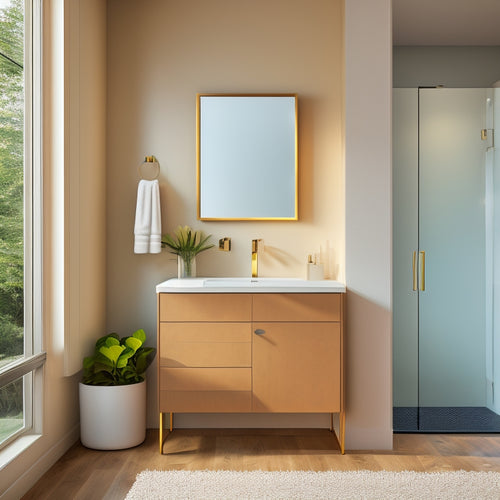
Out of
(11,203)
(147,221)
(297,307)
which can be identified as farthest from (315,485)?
(11,203)

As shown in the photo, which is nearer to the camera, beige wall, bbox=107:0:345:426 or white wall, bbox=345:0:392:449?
white wall, bbox=345:0:392:449

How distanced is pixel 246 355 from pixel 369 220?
38.3 inches

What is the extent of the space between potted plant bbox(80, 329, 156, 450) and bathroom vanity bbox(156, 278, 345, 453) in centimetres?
23

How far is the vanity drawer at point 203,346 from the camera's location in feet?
9.38

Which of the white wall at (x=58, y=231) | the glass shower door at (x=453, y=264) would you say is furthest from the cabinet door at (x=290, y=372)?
the white wall at (x=58, y=231)

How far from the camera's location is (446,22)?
347 cm

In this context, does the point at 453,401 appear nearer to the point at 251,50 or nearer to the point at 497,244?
the point at 497,244

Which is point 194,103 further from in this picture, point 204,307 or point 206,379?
point 206,379

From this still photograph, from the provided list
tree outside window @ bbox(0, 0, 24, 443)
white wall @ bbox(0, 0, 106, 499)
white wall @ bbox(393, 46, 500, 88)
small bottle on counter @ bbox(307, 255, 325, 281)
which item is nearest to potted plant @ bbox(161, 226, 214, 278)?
white wall @ bbox(0, 0, 106, 499)

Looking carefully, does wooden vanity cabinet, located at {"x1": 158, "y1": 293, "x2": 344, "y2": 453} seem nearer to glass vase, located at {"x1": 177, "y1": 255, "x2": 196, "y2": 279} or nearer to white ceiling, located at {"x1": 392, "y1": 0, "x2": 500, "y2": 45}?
glass vase, located at {"x1": 177, "y1": 255, "x2": 196, "y2": 279}

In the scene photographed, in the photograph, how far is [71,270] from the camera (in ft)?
9.30

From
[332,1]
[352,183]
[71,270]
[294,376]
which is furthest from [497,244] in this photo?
[71,270]

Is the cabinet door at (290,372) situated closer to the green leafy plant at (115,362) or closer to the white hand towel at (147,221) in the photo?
the green leafy plant at (115,362)

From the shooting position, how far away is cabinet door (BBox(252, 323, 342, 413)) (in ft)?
9.39
